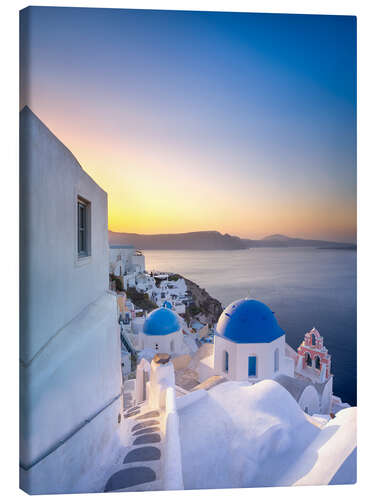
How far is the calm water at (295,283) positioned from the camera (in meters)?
2.18

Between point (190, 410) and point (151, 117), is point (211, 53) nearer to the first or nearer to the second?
point (151, 117)

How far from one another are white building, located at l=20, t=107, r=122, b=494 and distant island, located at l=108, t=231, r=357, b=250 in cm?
124

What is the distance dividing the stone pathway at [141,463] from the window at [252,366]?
7.31 ft

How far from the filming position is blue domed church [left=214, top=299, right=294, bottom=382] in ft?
13.6

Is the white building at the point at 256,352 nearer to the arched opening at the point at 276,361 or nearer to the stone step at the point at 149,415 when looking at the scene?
the arched opening at the point at 276,361

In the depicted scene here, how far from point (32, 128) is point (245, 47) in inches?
71.8

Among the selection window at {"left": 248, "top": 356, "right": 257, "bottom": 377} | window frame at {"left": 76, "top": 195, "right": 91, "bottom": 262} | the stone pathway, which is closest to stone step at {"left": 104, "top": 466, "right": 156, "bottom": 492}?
the stone pathway

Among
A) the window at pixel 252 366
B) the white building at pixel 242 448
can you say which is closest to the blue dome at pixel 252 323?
the window at pixel 252 366

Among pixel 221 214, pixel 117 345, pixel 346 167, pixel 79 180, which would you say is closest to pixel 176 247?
pixel 221 214

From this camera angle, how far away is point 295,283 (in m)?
2.87

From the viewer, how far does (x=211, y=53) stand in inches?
85.2

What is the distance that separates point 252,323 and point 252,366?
2.61 feet

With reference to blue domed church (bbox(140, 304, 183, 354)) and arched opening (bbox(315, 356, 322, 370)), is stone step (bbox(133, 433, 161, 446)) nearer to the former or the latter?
arched opening (bbox(315, 356, 322, 370))

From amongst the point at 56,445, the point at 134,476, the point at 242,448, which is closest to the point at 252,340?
the point at 242,448
